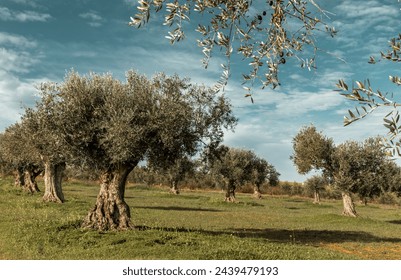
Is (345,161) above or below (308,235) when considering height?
above

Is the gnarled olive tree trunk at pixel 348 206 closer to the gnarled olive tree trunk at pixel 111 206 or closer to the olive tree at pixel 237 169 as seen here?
the olive tree at pixel 237 169

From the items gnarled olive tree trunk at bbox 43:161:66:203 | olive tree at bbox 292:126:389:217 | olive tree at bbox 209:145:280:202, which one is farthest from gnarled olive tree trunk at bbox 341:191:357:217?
gnarled olive tree trunk at bbox 43:161:66:203

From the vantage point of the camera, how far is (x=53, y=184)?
4856 centimetres

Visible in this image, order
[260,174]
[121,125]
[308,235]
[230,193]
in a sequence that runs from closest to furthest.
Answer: [121,125] → [308,235] → [230,193] → [260,174]

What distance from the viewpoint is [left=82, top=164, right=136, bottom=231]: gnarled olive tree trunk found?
78.1ft

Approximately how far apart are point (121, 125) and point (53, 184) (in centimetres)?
3030

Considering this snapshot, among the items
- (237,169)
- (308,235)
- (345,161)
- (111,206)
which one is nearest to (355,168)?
(345,161)

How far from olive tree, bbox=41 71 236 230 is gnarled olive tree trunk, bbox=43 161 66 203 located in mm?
24799

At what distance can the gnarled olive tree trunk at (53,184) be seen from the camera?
4766cm

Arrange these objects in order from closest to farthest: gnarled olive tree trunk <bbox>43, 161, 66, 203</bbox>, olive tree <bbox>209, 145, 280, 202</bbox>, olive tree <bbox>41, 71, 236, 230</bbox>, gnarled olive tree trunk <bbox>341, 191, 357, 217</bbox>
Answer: olive tree <bbox>41, 71, 236, 230</bbox>
gnarled olive tree trunk <bbox>43, 161, 66, 203</bbox>
gnarled olive tree trunk <bbox>341, 191, 357, 217</bbox>
olive tree <bbox>209, 145, 280, 202</bbox>

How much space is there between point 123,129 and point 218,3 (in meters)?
13.6

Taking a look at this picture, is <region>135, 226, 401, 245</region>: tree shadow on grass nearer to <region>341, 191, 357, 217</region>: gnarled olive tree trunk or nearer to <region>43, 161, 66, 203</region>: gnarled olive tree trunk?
<region>341, 191, 357, 217</region>: gnarled olive tree trunk

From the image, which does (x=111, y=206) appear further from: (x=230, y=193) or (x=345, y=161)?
(x=230, y=193)

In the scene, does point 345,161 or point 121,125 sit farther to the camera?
point 345,161
